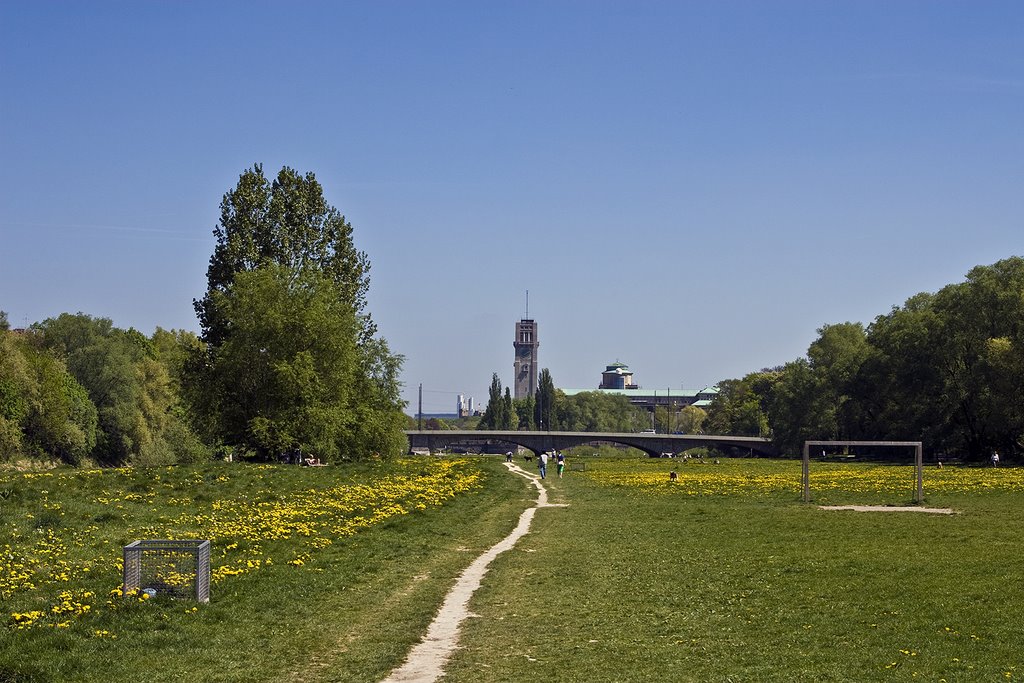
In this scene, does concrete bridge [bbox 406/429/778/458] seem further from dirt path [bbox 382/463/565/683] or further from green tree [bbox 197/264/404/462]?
dirt path [bbox 382/463/565/683]

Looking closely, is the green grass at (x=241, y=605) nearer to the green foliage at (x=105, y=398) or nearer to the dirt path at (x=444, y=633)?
the dirt path at (x=444, y=633)

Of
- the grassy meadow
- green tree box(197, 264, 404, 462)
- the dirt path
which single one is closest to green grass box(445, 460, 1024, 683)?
the grassy meadow

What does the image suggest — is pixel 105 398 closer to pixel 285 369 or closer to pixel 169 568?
pixel 285 369

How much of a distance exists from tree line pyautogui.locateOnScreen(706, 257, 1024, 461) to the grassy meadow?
6587cm

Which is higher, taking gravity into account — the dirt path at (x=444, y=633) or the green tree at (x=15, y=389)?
the green tree at (x=15, y=389)

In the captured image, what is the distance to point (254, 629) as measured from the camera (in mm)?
19094

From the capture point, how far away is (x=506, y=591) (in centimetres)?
2383

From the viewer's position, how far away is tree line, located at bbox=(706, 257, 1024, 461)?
103625mm

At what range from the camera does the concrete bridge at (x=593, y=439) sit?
543ft

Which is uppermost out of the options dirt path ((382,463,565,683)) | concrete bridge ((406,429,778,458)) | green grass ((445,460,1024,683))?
concrete bridge ((406,429,778,458))

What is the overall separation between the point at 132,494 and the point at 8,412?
65235 millimetres

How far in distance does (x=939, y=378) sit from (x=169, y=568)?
10490 cm

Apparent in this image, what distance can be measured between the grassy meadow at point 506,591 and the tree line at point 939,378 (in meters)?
65.9

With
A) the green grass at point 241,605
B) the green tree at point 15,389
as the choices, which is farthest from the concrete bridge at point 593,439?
the green grass at point 241,605
